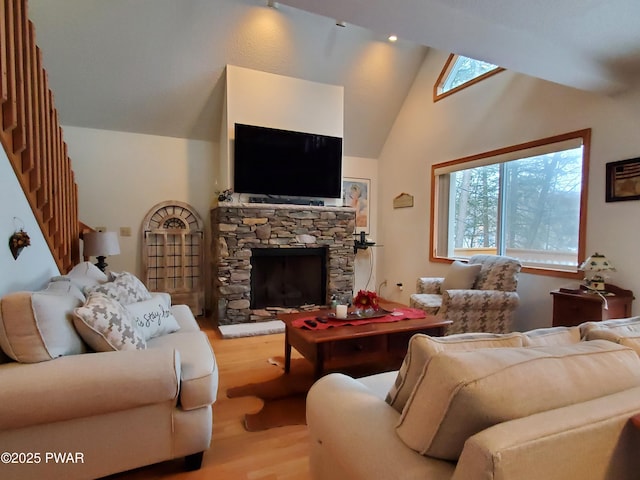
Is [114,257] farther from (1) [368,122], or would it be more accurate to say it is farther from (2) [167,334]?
(1) [368,122]

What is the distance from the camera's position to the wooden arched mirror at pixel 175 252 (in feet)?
14.0

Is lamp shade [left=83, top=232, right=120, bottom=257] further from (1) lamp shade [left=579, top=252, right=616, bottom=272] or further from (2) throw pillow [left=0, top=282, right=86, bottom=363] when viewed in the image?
(1) lamp shade [left=579, top=252, right=616, bottom=272]

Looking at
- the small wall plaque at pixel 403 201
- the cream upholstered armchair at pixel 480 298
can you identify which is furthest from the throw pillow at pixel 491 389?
the small wall plaque at pixel 403 201

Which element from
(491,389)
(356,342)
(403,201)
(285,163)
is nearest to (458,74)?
(403,201)

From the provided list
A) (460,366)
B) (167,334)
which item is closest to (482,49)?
(460,366)

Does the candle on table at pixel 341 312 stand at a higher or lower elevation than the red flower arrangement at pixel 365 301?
lower

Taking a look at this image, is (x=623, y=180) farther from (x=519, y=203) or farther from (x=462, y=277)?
(x=462, y=277)

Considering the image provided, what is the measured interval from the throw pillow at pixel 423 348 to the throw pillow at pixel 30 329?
1381mm

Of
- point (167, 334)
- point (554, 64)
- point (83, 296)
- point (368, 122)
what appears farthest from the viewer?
point (368, 122)

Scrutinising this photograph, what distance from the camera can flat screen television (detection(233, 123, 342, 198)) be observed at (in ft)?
13.1

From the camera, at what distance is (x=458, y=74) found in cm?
436

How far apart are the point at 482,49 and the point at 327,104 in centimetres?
254

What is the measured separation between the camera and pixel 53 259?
271 cm

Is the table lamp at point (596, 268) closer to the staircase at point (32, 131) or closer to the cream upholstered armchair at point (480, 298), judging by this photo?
the cream upholstered armchair at point (480, 298)
